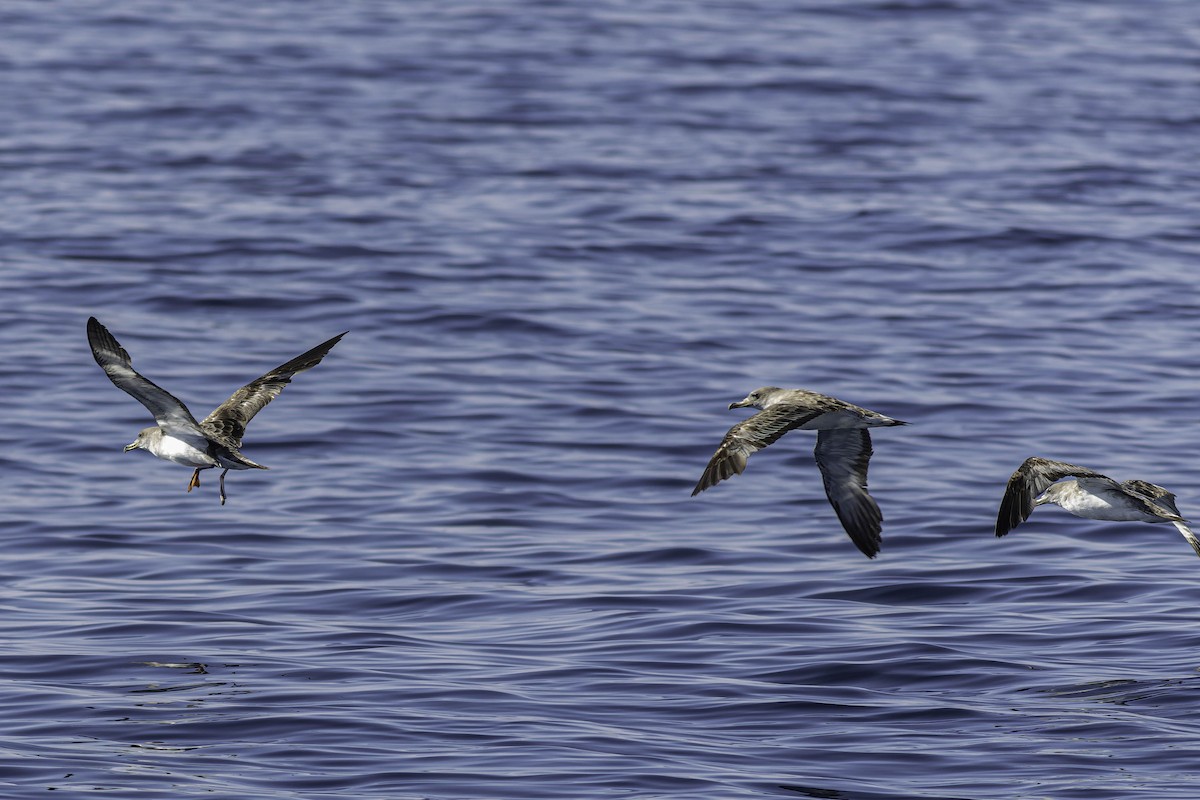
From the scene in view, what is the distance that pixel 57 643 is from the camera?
1287 cm

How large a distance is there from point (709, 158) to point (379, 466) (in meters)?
14.7

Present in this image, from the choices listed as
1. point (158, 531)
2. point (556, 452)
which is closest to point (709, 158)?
point (556, 452)

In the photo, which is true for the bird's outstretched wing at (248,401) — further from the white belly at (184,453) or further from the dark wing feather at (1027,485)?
the dark wing feather at (1027,485)

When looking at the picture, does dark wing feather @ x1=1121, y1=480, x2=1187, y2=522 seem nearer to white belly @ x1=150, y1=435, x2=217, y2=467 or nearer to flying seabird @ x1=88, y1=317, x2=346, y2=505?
flying seabird @ x1=88, y1=317, x2=346, y2=505

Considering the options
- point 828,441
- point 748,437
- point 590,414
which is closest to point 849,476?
point 828,441

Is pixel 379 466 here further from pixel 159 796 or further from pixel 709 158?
pixel 709 158

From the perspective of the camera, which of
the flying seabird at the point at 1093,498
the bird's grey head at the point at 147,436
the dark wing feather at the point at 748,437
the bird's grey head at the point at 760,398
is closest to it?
the dark wing feather at the point at 748,437

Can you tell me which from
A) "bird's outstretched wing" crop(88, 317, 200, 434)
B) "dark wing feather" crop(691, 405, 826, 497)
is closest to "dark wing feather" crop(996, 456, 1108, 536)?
"dark wing feather" crop(691, 405, 826, 497)

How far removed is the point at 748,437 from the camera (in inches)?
440

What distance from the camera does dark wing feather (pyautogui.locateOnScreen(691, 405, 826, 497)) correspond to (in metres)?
10.6

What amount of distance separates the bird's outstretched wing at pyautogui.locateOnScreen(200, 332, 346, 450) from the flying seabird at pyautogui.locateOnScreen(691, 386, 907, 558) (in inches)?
116

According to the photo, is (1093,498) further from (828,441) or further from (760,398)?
(760,398)

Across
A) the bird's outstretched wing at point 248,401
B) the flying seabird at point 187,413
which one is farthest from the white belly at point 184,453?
the bird's outstretched wing at point 248,401

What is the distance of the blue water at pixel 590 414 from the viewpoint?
11.4 m
